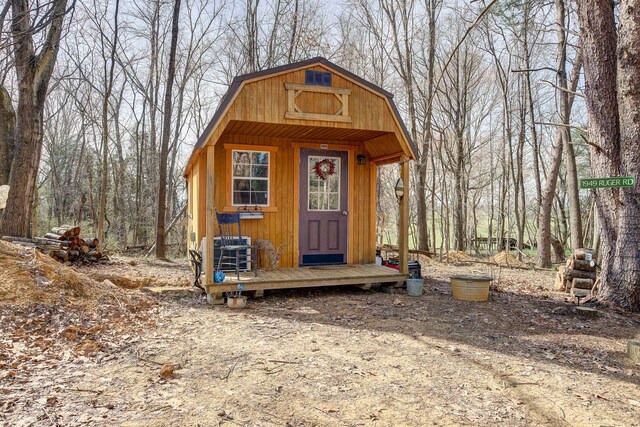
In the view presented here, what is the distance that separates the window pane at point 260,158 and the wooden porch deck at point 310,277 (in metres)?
1.84

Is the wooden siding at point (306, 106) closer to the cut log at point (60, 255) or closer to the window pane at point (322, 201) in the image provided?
the window pane at point (322, 201)

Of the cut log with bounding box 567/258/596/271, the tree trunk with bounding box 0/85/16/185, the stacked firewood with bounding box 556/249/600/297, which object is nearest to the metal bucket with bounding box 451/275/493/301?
the stacked firewood with bounding box 556/249/600/297

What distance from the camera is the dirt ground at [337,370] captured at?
2.67 meters

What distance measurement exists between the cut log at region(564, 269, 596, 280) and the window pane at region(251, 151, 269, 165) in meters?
5.53

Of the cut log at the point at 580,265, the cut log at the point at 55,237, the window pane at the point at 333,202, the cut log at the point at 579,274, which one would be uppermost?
the window pane at the point at 333,202

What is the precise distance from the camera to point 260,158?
23.7ft

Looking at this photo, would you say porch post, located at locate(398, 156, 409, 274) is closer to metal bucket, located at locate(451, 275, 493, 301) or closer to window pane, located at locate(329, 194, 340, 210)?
metal bucket, located at locate(451, 275, 493, 301)

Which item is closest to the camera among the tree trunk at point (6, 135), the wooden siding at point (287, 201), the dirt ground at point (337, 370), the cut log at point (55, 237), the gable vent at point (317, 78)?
the dirt ground at point (337, 370)

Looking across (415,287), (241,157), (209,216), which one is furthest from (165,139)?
(415,287)

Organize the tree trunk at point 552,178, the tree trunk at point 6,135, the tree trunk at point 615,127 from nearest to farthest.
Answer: the tree trunk at point 615,127, the tree trunk at point 6,135, the tree trunk at point 552,178

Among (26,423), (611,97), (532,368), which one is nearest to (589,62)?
(611,97)

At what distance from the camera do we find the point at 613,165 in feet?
19.3

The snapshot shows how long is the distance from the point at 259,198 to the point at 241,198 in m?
0.31

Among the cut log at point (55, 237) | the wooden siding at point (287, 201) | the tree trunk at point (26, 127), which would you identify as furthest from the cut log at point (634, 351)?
the tree trunk at point (26, 127)
